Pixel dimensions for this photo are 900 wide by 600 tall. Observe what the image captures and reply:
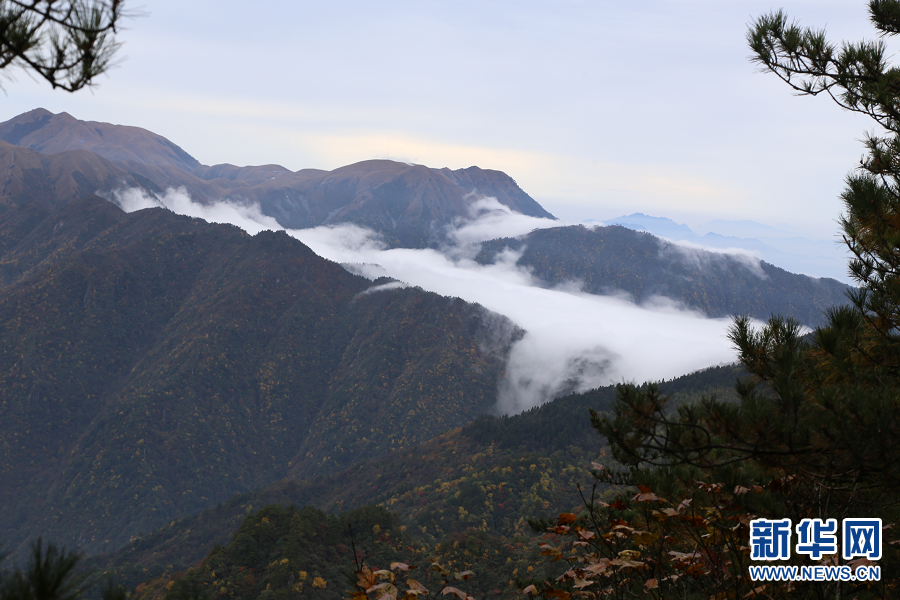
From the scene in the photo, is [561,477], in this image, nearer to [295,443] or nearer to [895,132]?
[895,132]

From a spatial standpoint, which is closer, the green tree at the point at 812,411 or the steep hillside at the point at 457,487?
the green tree at the point at 812,411

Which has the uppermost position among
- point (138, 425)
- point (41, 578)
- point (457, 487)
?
point (41, 578)

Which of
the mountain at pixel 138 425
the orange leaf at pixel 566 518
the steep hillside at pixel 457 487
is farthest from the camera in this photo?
the mountain at pixel 138 425

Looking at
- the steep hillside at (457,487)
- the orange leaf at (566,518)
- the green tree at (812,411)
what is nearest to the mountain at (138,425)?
the steep hillside at (457,487)

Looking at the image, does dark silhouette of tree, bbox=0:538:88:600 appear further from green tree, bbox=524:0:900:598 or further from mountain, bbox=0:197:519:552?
mountain, bbox=0:197:519:552

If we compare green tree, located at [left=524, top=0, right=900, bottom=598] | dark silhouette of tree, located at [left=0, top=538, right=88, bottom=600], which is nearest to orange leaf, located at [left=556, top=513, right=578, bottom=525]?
green tree, located at [left=524, top=0, right=900, bottom=598]

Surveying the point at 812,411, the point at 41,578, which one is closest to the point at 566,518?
the point at 812,411

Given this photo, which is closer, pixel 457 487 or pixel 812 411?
pixel 812 411

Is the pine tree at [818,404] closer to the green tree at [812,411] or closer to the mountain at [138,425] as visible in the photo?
the green tree at [812,411]

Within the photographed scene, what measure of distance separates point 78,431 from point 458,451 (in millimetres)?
134303

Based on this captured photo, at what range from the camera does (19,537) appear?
443 ft

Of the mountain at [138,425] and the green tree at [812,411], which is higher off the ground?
the green tree at [812,411]

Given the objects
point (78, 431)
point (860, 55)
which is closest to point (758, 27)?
point (860, 55)

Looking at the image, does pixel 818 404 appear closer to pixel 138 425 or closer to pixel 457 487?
pixel 457 487
